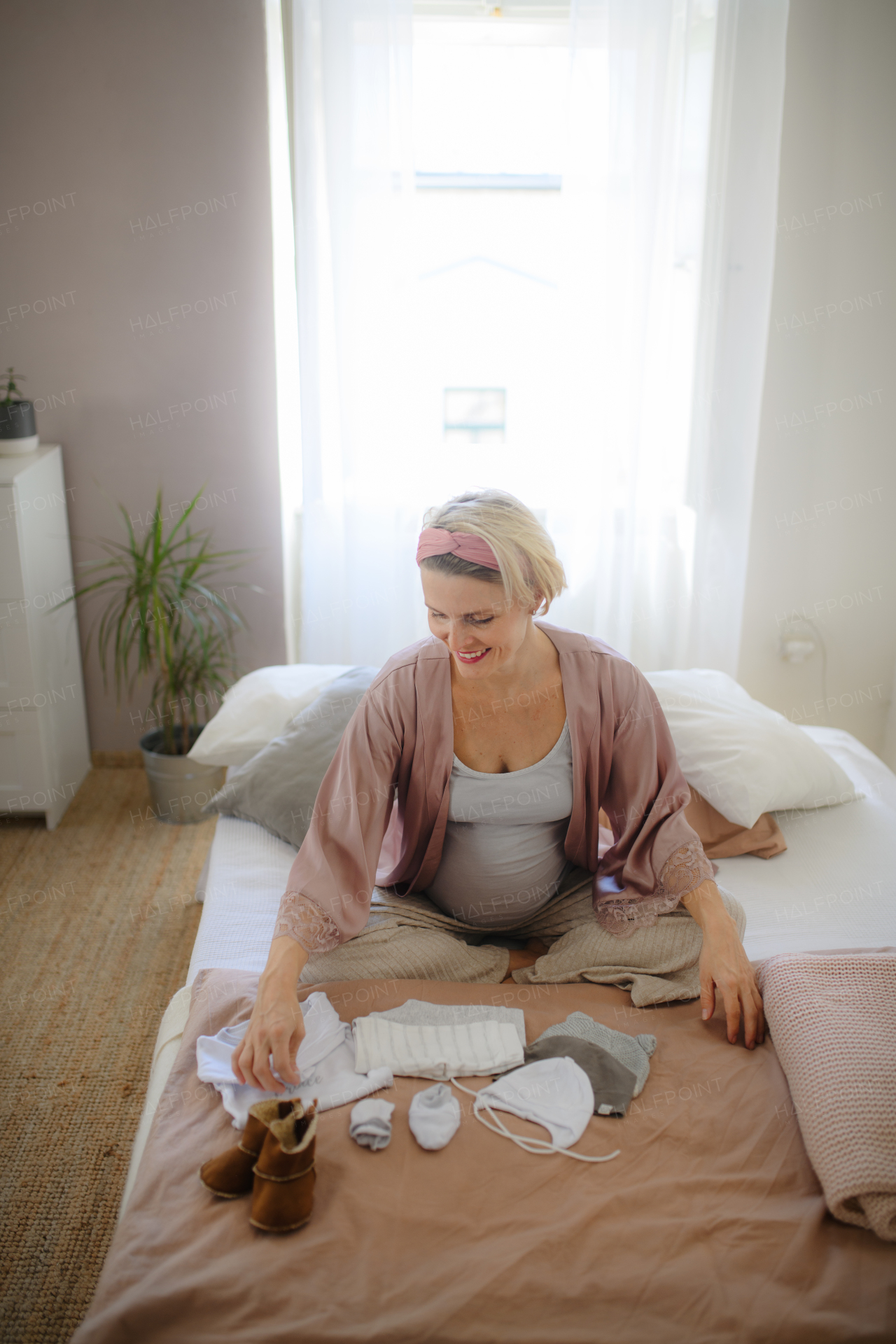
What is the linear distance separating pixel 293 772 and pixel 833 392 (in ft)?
6.23

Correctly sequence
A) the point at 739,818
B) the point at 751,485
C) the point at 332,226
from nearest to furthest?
the point at 739,818 → the point at 332,226 → the point at 751,485

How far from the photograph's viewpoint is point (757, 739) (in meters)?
1.94

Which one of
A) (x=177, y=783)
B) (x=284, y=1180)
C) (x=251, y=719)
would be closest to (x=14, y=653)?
(x=177, y=783)

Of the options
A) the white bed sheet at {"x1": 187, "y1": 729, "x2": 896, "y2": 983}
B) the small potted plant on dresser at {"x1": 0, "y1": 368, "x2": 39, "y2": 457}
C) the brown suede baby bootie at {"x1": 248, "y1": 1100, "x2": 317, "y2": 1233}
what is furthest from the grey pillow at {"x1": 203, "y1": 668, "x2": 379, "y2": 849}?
the small potted plant on dresser at {"x1": 0, "y1": 368, "x2": 39, "y2": 457}

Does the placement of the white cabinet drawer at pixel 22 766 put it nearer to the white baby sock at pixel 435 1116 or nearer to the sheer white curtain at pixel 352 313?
the sheer white curtain at pixel 352 313

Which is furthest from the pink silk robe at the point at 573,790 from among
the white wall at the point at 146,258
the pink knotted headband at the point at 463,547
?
the white wall at the point at 146,258

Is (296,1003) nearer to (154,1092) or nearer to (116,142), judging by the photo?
(154,1092)

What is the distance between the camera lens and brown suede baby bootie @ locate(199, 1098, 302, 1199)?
1.10 meters

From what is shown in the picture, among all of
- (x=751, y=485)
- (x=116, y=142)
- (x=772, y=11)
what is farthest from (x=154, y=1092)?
(x=772, y=11)

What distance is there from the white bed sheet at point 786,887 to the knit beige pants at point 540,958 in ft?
0.47

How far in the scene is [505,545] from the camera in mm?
1424

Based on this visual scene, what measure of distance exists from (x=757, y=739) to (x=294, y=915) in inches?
39.8

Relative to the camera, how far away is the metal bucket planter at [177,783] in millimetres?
2721

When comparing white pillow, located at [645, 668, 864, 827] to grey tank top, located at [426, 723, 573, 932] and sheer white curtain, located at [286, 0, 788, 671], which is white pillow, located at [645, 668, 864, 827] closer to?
grey tank top, located at [426, 723, 573, 932]
